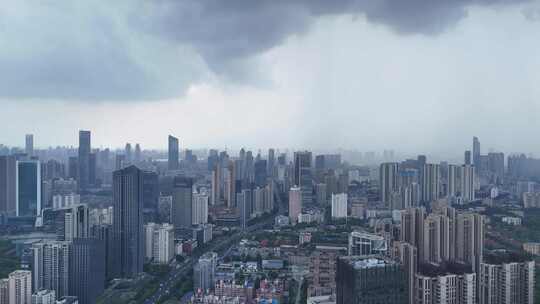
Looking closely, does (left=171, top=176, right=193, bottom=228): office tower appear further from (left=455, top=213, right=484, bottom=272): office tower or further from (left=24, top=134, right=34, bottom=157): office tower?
(left=455, top=213, right=484, bottom=272): office tower

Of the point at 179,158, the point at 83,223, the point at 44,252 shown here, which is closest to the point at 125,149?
the point at 179,158

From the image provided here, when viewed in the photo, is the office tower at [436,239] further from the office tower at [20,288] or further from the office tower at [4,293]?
the office tower at [4,293]

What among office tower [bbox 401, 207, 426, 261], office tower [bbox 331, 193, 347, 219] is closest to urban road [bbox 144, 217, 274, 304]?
office tower [bbox 331, 193, 347, 219]

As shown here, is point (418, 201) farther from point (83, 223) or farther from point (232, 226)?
point (83, 223)

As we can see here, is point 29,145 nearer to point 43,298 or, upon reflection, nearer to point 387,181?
point 43,298

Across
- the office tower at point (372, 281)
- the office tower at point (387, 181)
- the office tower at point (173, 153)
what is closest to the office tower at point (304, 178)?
the office tower at point (387, 181)
